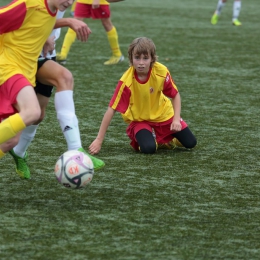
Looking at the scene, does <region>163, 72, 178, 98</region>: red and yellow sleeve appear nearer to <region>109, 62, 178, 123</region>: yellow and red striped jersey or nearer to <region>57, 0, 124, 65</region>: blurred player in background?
<region>109, 62, 178, 123</region>: yellow and red striped jersey

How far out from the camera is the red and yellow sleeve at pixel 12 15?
4602 millimetres

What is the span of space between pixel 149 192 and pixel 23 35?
124 centimetres

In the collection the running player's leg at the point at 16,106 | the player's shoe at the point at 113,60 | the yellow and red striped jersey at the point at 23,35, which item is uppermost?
the yellow and red striped jersey at the point at 23,35

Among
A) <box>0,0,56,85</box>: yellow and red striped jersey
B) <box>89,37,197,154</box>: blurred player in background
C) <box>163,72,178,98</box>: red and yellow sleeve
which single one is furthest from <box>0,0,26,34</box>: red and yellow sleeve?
<box>163,72,178,98</box>: red and yellow sleeve

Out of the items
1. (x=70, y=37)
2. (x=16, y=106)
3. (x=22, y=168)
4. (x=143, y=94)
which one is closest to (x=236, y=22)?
(x=70, y=37)

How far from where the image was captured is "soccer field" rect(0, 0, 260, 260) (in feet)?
12.6

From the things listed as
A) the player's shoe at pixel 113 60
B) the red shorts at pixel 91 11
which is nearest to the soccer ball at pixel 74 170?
the player's shoe at pixel 113 60

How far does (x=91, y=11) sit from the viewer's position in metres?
10.8

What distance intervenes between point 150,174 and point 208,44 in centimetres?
796

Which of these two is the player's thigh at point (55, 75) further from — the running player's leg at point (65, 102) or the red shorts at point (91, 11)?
the red shorts at point (91, 11)

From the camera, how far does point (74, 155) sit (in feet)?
15.3

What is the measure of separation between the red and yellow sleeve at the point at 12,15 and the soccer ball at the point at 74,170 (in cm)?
83

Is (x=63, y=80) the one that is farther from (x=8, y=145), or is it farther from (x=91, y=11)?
(x=91, y=11)

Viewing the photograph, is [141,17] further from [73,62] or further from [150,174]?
[150,174]
